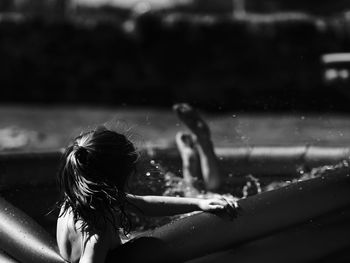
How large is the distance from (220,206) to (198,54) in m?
6.87

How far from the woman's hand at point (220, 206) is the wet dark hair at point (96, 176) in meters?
0.27

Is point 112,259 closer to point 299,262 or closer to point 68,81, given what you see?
point 299,262

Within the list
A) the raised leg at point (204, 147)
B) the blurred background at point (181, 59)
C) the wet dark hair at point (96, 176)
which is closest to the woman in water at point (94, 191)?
the wet dark hair at point (96, 176)

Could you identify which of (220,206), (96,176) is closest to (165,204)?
(220,206)

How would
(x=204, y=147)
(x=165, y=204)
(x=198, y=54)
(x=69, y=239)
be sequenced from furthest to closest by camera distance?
1. (x=198, y=54)
2. (x=204, y=147)
3. (x=165, y=204)
4. (x=69, y=239)

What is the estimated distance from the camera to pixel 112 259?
2.11 meters

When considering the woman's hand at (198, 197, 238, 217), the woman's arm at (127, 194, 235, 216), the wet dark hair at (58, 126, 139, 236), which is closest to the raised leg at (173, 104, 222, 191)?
the woman's arm at (127, 194, 235, 216)

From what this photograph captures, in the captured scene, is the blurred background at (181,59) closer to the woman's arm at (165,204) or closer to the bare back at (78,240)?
the woman's arm at (165,204)

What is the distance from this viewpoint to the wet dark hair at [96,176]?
213cm

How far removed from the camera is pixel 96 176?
2148 millimetres

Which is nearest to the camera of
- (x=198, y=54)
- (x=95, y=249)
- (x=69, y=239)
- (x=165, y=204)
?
(x=95, y=249)

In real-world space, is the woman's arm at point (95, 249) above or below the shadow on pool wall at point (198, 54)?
above

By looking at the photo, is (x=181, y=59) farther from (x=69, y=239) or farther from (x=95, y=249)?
(x=95, y=249)

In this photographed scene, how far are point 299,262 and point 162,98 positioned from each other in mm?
6831
